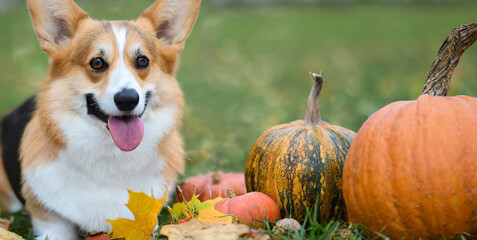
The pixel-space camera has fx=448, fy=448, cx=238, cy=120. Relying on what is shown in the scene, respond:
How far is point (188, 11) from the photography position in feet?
9.07

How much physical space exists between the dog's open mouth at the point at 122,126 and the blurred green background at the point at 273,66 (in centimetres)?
53

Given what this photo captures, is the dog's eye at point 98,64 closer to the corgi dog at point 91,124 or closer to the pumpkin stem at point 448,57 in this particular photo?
the corgi dog at point 91,124

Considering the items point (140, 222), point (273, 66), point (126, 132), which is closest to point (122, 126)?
point (126, 132)

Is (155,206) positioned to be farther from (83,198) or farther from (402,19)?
(402,19)

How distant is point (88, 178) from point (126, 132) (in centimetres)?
34

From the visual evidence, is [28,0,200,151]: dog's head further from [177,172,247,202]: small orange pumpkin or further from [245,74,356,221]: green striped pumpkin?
[245,74,356,221]: green striped pumpkin

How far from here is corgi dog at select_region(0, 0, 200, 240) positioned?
2.37 m

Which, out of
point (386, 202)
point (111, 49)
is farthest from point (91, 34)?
point (386, 202)

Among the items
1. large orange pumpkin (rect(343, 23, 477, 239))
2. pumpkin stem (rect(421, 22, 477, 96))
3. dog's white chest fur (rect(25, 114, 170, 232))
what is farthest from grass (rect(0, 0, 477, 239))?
pumpkin stem (rect(421, 22, 477, 96))

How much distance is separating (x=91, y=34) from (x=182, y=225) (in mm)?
1176

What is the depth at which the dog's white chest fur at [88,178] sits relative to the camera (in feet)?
7.83

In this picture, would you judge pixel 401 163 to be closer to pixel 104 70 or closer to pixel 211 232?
pixel 211 232

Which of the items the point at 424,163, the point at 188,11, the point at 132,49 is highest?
the point at 188,11

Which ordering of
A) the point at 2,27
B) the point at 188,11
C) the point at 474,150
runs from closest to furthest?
the point at 474,150 → the point at 188,11 → the point at 2,27
